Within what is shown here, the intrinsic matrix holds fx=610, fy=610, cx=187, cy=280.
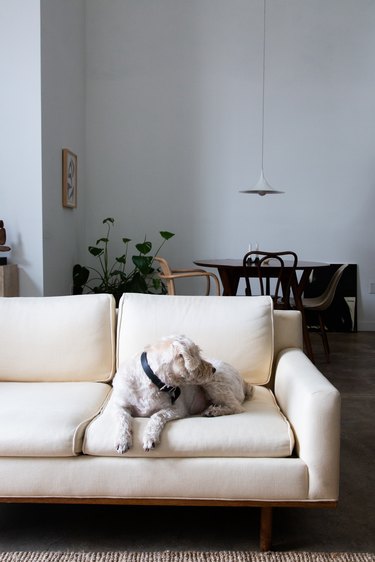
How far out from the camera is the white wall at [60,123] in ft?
14.9

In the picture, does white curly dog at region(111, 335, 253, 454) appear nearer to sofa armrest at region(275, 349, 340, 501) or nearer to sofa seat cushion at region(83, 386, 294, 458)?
sofa seat cushion at region(83, 386, 294, 458)

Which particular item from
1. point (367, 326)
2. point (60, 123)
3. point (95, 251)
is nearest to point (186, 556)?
point (60, 123)


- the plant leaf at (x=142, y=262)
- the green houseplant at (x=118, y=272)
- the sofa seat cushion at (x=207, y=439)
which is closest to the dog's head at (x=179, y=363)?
the sofa seat cushion at (x=207, y=439)

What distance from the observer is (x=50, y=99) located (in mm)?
4645

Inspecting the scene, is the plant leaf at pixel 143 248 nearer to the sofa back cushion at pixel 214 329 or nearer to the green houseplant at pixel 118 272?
the green houseplant at pixel 118 272

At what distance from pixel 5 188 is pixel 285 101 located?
337 centimetres

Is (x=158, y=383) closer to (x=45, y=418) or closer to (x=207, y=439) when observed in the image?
(x=207, y=439)

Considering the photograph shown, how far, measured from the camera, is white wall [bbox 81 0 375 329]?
6.41 m

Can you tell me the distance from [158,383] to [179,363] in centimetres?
13

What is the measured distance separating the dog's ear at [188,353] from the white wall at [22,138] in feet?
9.11

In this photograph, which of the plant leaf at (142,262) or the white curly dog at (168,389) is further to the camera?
the plant leaf at (142,262)

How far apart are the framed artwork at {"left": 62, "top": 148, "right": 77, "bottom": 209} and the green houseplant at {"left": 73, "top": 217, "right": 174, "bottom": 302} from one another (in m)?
0.59

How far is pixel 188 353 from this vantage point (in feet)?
6.14

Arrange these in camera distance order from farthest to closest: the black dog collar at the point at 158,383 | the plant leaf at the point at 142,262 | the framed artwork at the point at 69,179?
the plant leaf at the point at 142,262
the framed artwork at the point at 69,179
the black dog collar at the point at 158,383
